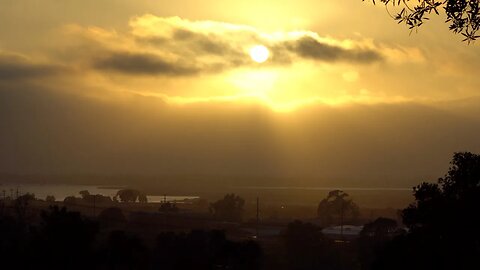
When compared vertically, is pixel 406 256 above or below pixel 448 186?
below

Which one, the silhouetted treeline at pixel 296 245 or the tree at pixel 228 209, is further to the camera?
the tree at pixel 228 209

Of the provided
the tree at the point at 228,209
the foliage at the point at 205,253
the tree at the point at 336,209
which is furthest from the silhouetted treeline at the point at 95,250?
the tree at the point at 228,209

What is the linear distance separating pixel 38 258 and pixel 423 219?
950 inches

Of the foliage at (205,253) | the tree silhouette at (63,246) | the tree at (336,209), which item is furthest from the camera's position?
the tree at (336,209)

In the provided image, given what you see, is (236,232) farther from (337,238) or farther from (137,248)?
(137,248)

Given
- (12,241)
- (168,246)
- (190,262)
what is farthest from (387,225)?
(12,241)

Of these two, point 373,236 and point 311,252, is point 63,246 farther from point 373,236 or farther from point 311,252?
point 373,236

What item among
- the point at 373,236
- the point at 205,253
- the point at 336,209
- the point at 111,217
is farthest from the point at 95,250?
the point at 336,209

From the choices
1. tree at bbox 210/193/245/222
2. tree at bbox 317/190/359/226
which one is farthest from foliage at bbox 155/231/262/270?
tree at bbox 210/193/245/222

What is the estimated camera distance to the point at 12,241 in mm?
50688

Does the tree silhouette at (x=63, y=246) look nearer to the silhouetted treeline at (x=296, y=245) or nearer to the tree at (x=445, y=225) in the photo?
the silhouetted treeline at (x=296, y=245)

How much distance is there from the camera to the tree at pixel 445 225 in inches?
985

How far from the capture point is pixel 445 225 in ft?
84.6

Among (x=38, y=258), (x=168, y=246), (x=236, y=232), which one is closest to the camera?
(x=38, y=258)
